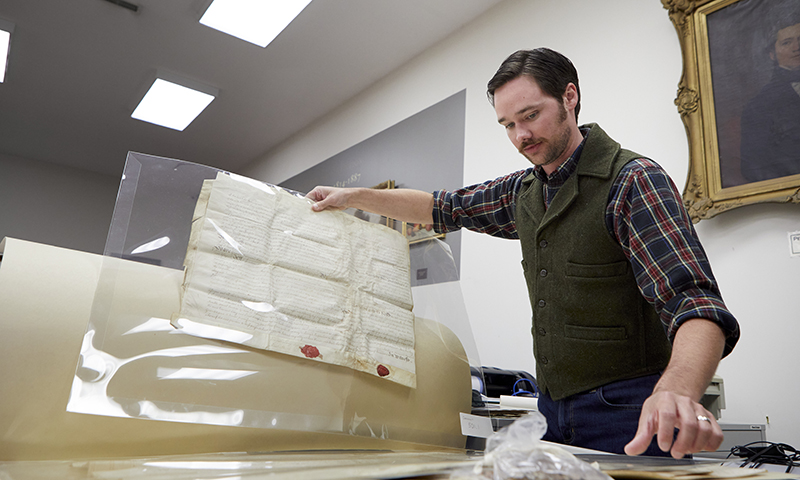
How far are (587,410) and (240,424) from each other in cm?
64

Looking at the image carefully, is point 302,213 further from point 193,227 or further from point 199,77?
point 199,77

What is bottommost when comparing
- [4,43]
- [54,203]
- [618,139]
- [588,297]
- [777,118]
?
[588,297]

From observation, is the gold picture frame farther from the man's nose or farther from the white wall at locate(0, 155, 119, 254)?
the white wall at locate(0, 155, 119, 254)

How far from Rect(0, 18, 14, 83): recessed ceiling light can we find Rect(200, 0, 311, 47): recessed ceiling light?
3.89 ft

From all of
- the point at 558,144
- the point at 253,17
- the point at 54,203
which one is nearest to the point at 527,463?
the point at 558,144

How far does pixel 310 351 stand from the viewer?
608mm

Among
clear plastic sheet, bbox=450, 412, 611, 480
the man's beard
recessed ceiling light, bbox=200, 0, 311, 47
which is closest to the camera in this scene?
clear plastic sheet, bbox=450, 412, 611, 480

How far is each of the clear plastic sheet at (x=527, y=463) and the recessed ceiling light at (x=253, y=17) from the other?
2.84 meters

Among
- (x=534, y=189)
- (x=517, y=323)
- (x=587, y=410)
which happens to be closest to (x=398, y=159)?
(x=517, y=323)

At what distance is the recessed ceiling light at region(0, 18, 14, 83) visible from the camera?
308 cm

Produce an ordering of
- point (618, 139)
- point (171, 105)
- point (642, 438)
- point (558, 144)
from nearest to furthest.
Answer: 1. point (642, 438)
2. point (558, 144)
3. point (618, 139)
4. point (171, 105)

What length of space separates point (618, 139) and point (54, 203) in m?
5.42

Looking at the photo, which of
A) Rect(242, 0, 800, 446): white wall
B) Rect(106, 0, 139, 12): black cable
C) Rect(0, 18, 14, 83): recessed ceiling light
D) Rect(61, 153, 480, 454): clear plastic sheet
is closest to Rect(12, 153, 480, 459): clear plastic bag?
Rect(61, 153, 480, 454): clear plastic sheet

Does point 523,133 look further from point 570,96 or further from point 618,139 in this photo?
point 618,139
